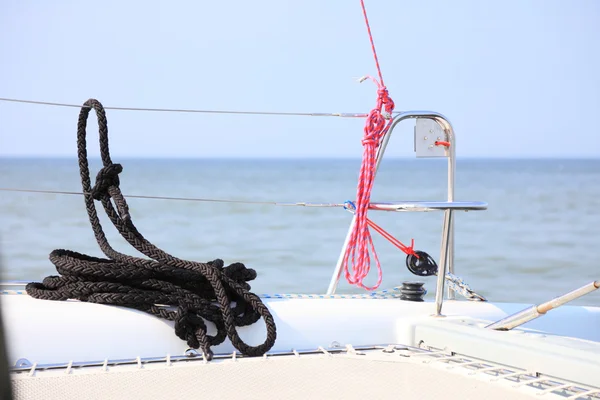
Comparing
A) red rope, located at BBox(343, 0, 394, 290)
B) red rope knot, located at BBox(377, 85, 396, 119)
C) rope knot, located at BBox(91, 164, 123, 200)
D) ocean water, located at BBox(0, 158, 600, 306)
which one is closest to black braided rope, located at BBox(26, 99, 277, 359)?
rope knot, located at BBox(91, 164, 123, 200)

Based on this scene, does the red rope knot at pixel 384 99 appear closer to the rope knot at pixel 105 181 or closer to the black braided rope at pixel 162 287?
the black braided rope at pixel 162 287

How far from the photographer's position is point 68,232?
10227mm

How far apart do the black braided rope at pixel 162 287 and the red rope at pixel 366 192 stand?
351mm

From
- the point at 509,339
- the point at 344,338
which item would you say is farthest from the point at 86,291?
the point at 509,339

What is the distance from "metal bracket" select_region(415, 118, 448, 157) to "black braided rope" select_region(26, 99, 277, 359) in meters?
0.64

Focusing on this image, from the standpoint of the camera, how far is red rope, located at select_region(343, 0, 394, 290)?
2.17 metres

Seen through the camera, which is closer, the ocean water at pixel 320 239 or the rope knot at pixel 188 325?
the rope knot at pixel 188 325

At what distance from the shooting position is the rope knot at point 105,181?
1.99 m

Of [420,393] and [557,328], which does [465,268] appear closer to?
[557,328]

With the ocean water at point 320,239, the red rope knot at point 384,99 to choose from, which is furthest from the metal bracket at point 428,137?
the ocean water at point 320,239

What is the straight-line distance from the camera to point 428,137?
2.30 meters

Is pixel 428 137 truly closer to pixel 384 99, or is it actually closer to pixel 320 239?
pixel 384 99

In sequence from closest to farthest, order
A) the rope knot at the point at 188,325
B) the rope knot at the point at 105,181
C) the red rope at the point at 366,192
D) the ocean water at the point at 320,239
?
the rope knot at the point at 188,325 < the rope knot at the point at 105,181 < the red rope at the point at 366,192 < the ocean water at the point at 320,239

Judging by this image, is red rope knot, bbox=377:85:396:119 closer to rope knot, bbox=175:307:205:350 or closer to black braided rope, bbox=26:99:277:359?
black braided rope, bbox=26:99:277:359
